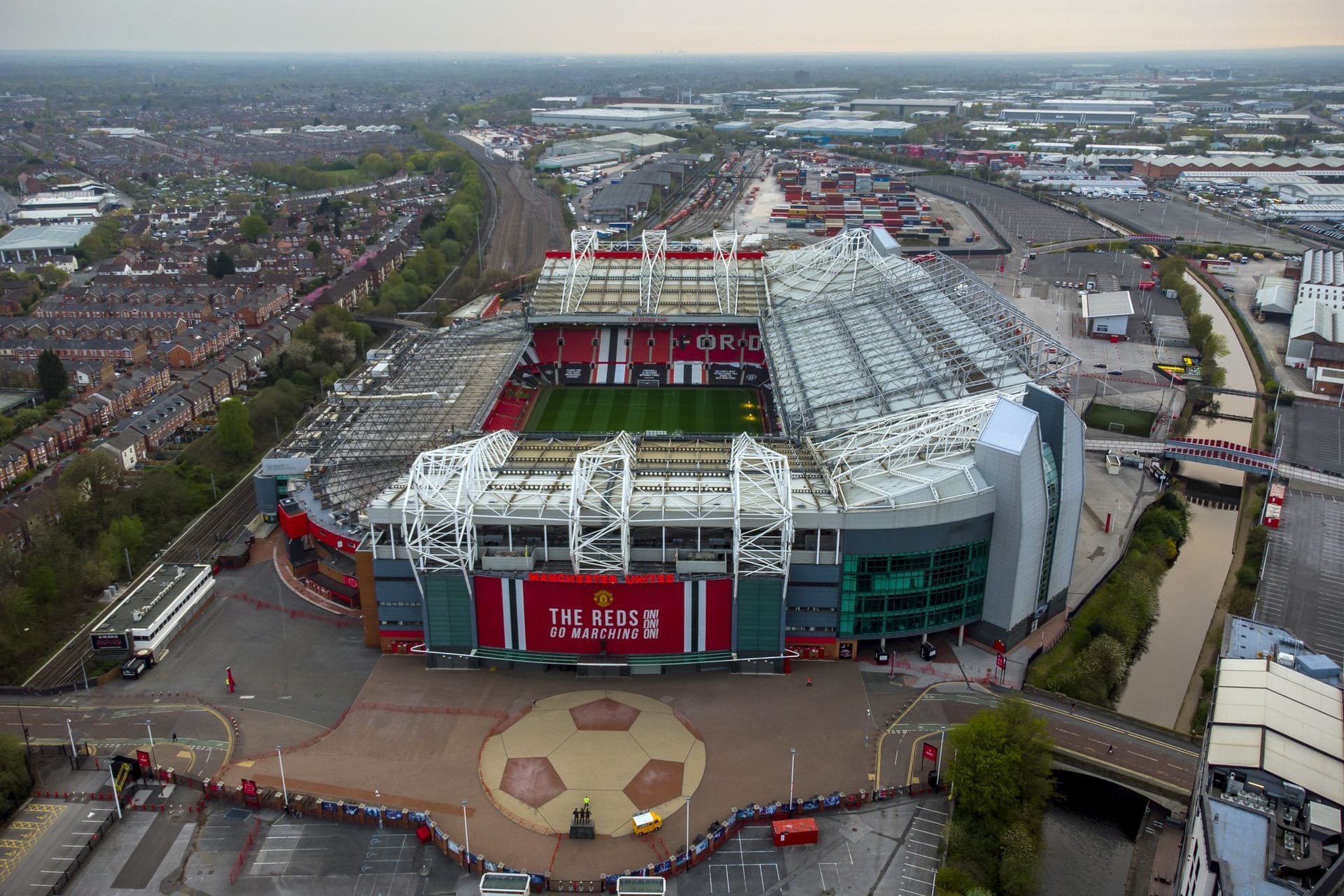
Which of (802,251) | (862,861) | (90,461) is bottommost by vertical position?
(862,861)

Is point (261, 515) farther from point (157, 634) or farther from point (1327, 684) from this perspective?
point (1327, 684)

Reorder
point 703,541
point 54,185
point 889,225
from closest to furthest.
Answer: point 703,541, point 889,225, point 54,185

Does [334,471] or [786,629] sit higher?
[334,471]

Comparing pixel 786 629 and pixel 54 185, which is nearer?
pixel 786 629

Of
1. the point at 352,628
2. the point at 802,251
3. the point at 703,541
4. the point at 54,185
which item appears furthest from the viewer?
the point at 54,185

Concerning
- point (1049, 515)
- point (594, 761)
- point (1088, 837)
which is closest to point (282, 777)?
point (594, 761)

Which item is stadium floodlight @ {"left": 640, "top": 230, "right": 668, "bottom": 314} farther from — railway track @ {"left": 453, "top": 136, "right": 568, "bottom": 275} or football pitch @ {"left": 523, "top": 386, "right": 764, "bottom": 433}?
railway track @ {"left": 453, "top": 136, "right": 568, "bottom": 275}

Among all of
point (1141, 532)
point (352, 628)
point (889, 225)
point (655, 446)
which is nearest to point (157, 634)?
point (352, 628)
